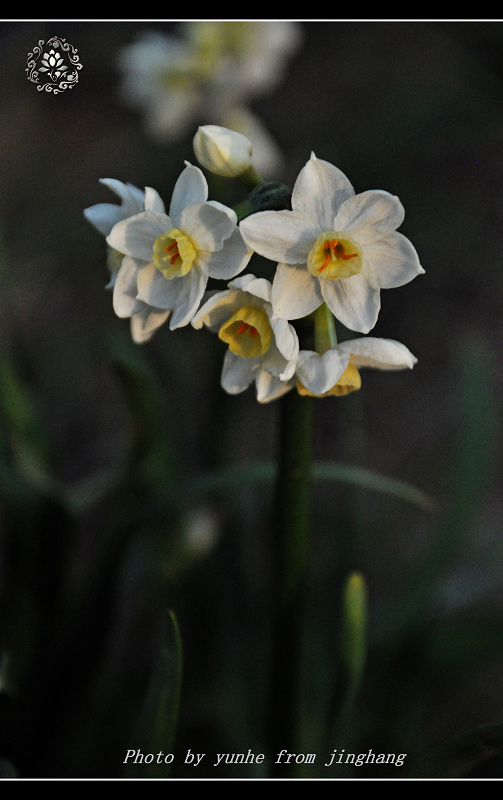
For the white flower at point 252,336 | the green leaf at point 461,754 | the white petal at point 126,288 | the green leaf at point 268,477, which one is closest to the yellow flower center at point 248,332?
the white flower at point 252,336

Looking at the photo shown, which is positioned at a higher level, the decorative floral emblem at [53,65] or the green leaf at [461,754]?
the decorative floral emblem at [53,65]

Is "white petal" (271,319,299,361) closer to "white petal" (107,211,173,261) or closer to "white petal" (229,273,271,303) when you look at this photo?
"white petal" (229,273,271,303)

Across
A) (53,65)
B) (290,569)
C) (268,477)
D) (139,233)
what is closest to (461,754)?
(290,569)

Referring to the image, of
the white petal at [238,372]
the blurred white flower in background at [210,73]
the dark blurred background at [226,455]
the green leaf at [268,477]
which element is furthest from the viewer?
the blurred white flower in background at [210,73]

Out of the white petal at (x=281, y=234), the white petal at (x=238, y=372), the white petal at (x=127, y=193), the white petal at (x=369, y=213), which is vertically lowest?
the white petal at (x=238, y=372)

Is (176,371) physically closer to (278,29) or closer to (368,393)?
(368,393)

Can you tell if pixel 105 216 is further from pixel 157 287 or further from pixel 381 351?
pixel 381 351

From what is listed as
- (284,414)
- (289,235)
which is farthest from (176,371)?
(289,235)

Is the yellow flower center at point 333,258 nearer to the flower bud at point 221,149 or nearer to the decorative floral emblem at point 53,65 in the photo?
the flower bud at point 221,149
